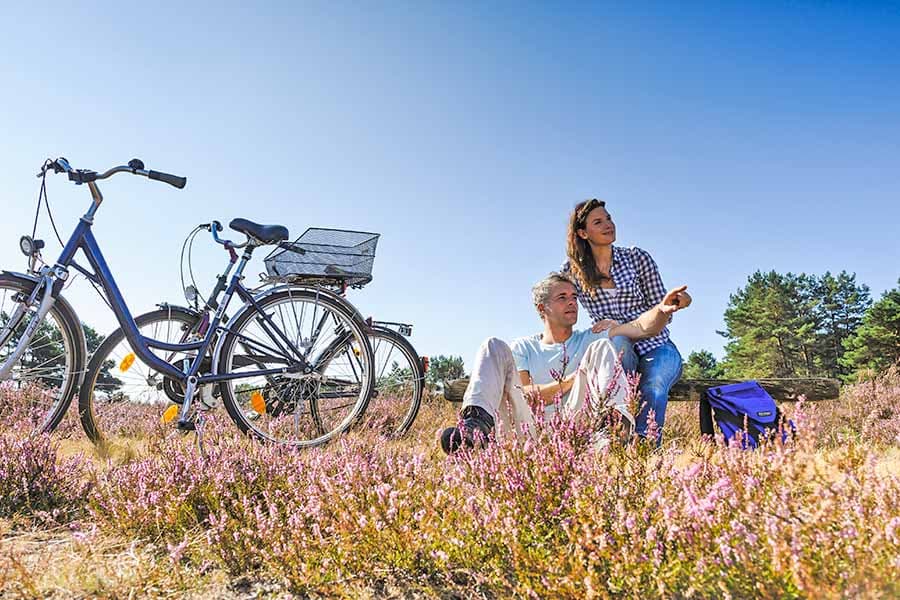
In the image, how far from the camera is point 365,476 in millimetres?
2225

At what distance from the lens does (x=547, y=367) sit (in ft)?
12.9

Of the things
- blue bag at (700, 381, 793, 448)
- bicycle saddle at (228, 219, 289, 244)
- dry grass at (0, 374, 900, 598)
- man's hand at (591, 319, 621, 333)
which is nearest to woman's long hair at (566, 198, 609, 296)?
man's hand at (591, 319, 621, 333)

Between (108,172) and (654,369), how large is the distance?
383 centimetres

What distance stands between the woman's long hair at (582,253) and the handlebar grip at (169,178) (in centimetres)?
279

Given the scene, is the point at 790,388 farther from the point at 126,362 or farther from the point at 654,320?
the point at 126,362

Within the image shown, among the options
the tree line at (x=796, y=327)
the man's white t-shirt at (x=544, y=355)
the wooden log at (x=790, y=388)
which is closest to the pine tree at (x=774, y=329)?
the tree line at (x=796, y=327)

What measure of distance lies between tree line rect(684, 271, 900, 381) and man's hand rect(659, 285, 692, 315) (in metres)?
32.5

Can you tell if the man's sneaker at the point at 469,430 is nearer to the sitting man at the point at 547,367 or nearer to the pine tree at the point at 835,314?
the sitting man at the point at 547,367

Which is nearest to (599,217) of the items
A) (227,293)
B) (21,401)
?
(227,293)

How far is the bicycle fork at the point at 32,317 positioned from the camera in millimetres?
3662

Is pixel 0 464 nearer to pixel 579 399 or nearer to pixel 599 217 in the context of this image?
pixel 579 399

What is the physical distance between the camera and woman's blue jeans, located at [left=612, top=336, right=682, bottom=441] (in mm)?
4076

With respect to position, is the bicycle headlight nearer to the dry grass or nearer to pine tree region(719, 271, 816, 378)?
the dry grass

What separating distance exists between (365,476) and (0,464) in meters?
2.04
